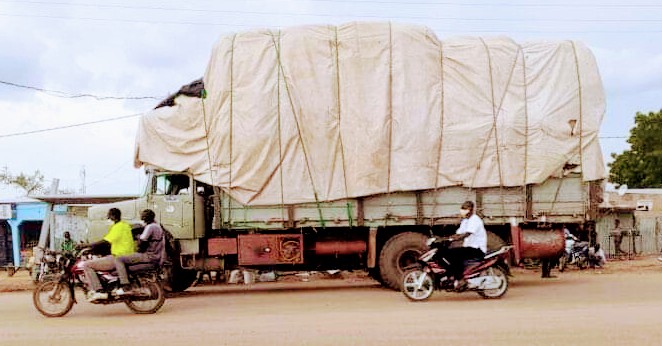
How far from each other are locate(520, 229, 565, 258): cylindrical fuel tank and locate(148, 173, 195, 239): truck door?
585 centimetres

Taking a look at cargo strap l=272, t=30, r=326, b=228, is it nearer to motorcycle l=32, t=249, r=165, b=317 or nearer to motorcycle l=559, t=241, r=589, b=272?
motorcycle l=32, t=249, r=165, b=317

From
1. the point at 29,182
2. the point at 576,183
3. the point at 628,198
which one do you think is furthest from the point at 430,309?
the point at 29,182

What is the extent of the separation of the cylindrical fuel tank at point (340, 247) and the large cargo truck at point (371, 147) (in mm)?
20

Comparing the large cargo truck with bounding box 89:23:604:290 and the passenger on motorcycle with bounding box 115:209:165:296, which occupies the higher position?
the large cargo truck with bounding box 89:23:604:290

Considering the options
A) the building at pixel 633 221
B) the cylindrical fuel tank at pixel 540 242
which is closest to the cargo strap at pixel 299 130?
the cylindrical fuel tank at pixel 540 242

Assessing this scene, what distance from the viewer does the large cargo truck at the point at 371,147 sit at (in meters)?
13.5

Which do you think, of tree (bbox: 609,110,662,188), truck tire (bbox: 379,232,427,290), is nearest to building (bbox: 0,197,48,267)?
truck tire (bbox: 379,232,427,290)

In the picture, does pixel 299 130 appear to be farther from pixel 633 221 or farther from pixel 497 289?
pixel 633 221

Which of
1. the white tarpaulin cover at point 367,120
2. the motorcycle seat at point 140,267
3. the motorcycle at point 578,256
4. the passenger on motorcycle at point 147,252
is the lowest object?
the motorcycle at point 578,256

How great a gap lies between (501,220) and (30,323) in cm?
794

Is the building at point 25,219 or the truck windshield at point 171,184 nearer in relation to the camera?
the truck windshield at point 171,184

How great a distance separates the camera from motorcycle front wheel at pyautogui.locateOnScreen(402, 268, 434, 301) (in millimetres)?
11469

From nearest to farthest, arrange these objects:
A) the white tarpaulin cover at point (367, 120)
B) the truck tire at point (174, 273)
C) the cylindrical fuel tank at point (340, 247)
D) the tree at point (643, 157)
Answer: the truck tire at point (174, 273) → the white tarpaulin cover at point (367, 120) → the cylindrical fuel tank at point (340, 247) → the tree at point (643, 157)

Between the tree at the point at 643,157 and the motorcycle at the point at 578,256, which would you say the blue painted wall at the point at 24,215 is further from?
the tree at the point at 643,157
